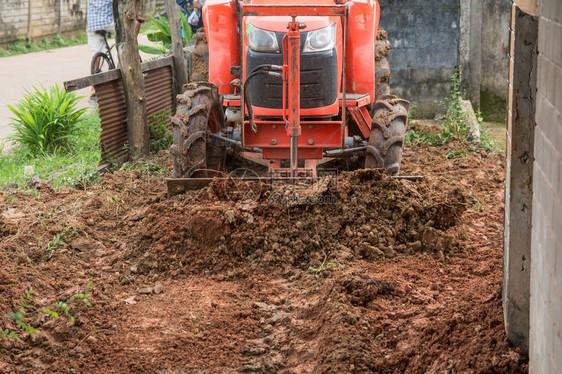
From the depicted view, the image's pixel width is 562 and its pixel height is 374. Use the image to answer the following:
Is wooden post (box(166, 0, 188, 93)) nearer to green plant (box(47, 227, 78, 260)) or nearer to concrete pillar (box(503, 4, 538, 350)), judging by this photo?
green plant (box(47, 227, 78, 260))

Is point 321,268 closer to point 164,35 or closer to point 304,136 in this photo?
point 304,136

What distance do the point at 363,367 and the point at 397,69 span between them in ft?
23.3

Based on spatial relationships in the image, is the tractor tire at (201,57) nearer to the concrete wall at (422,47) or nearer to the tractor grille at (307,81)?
the tractor grille at (307,81)

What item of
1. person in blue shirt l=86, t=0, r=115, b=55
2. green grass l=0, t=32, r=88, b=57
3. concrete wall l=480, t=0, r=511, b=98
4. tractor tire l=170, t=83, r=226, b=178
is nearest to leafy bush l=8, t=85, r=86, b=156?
tractor tire l=170, t=83, r=226, b=178

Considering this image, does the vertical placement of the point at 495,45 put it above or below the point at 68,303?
above

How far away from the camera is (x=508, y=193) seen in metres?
3.57

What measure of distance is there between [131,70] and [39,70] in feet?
28.8

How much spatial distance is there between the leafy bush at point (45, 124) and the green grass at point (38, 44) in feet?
33.7

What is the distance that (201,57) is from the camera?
8875 millimetres

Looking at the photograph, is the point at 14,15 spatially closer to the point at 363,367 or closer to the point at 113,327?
the point at 113,327

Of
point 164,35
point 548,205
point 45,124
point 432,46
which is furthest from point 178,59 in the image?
point 548,205

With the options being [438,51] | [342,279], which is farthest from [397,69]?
[342,279]

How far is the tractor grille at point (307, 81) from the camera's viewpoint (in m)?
6.23

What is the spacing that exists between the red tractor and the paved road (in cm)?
513
